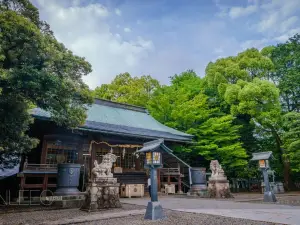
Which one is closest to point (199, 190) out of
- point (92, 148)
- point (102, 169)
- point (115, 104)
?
point (92, 148)

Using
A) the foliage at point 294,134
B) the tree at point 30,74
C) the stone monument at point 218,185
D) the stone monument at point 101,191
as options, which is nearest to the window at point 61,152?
the tree at point 30,74

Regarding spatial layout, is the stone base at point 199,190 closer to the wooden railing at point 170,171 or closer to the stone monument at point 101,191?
the wooden railing at point 170,171

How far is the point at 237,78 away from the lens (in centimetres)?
1923

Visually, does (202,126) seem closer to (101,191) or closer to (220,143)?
(220,143)

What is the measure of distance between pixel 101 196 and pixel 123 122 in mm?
8851

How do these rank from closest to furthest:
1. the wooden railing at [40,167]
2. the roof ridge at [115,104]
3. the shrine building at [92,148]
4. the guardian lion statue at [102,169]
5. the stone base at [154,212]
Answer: the stone base at [154,212] < the guardian lion statue at [102,169] < the wooden railing at [40,167] < the shrine building at [92,148] < the roof ridge at [115,104]

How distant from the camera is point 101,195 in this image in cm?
789

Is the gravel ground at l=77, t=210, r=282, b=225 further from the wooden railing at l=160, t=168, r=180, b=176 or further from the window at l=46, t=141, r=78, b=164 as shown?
the wooden railing at l=160, t=168, r=180, b=176

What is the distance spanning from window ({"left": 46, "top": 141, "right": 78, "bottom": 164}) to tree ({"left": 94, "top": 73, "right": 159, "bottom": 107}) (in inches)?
537

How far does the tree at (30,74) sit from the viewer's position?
6.12 meters

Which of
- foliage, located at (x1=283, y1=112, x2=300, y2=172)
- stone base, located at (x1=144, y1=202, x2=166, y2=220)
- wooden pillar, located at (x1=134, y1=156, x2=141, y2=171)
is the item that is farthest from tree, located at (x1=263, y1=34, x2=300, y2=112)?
stone base, located at (x1=144, y1=202, x2=166, y2=220)

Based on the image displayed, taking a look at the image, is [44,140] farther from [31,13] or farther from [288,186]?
[288,186]

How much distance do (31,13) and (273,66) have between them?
1850cm

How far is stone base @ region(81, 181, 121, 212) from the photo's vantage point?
301 inches
